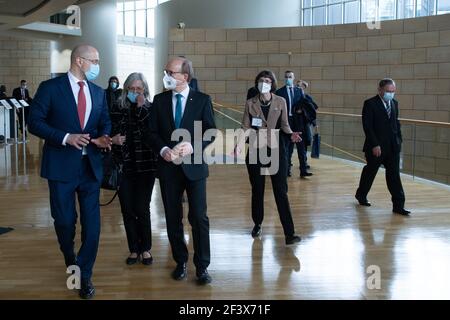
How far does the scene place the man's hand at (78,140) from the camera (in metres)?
3.56

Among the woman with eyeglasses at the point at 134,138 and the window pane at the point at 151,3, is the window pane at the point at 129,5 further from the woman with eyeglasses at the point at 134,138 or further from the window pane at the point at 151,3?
the woman with eyeglasses at the point at 134,138

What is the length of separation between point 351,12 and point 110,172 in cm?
1445

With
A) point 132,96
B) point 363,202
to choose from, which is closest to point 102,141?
point 132,96

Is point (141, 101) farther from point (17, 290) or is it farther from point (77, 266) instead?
point (17, 290)

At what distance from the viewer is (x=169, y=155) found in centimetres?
385

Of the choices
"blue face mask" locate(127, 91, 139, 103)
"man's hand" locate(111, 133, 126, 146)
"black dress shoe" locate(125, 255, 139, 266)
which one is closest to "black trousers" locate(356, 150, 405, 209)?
"black dress shoe" locate(125, 255, 139, 266)

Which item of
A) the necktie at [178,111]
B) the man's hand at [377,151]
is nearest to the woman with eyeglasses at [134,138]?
the necktie at [178,111]

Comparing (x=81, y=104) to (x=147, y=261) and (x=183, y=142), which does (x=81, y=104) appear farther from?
(x=147, y=261)

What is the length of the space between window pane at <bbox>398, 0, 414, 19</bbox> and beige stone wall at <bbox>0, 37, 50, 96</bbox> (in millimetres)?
15177

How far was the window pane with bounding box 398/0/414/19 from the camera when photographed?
15344 mm

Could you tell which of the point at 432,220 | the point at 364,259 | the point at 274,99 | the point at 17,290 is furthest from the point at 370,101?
the point at 17,290

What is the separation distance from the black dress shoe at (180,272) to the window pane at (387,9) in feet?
44.0

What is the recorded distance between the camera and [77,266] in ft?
12.9
